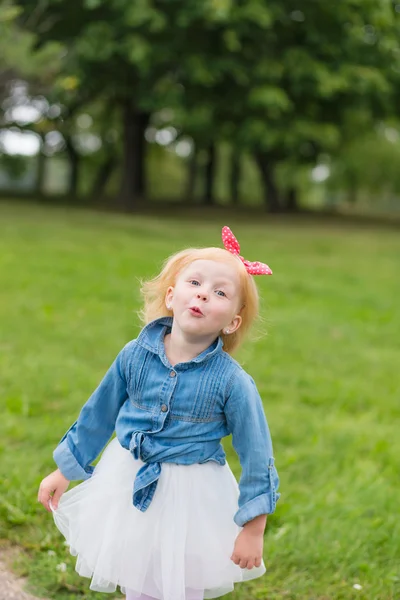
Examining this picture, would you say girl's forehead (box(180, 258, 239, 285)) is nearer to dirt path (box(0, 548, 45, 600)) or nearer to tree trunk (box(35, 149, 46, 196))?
dirt path (box(0, 548, 45, 600))

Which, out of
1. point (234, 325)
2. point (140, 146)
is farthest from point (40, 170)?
point (234, 325)

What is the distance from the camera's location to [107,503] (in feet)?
7.30

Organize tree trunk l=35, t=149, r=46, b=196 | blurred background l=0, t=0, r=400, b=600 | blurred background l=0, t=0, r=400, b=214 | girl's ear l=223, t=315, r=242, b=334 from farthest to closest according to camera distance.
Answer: tree trunk l=35, t=149, r=46, b=196 → blurred background l=0, t=0, r=400, b=214 → blurred background l=0, t=0, r=400, b=600 → girl's ear l=223, t=315, r=242, b=334

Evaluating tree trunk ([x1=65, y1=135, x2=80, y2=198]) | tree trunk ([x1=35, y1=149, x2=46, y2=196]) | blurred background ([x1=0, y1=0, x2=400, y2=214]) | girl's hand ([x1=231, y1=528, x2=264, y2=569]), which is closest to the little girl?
girl's hand ([x1=231, y1=528, x2=264, y2=569])

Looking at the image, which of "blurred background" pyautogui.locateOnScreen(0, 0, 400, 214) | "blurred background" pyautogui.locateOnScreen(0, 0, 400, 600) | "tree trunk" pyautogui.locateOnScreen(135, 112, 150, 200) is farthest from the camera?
"tree trunk" pyautogui.locateOnScreen(135, 112, 150, 200)

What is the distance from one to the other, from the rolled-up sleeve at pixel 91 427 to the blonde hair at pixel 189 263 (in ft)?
0.64

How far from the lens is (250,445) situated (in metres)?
2.14

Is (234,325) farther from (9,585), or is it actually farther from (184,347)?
(9,585)

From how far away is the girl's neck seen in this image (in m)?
2.21

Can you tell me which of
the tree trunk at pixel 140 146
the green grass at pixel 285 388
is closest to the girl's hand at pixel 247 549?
the green grass at pixel 285 388

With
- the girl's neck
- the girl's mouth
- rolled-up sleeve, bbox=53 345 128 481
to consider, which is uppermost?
the girl's mouth

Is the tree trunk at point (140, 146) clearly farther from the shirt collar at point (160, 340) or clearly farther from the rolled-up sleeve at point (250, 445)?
the rolled-up sleeve at point (250, 445)

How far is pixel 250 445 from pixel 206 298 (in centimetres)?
44

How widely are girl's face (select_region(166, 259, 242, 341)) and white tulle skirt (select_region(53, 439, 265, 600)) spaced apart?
0.41 metres
